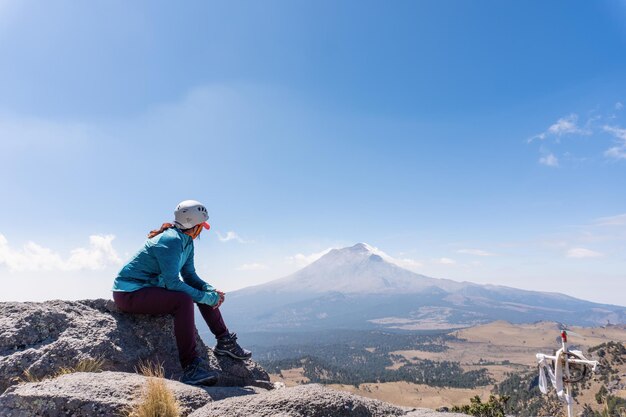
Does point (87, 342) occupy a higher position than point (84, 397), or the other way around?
point (87, 342)

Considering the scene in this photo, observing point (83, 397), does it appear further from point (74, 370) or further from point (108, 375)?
point (74, 370)

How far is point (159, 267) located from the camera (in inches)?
268

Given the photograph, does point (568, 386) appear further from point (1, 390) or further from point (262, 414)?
point (1, 390)

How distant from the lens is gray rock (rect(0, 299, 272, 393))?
623 cm

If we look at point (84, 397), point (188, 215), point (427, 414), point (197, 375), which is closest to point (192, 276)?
point (188, 215)

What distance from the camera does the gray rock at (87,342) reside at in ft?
20.4

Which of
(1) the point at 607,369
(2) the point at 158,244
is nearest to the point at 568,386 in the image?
(2) the point at 158,244

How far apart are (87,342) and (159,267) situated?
70.2 inches

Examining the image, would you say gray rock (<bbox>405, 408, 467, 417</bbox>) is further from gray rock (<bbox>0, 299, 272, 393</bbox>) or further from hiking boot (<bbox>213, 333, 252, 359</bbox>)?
hiking boot (<bbox>213, 333, 252, 359</bbox>)

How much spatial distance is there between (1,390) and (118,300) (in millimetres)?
1979

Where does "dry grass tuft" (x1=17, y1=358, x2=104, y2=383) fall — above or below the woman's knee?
below

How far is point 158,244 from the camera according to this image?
646 centimetres

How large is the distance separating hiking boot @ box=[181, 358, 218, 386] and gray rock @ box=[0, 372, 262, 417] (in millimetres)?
818

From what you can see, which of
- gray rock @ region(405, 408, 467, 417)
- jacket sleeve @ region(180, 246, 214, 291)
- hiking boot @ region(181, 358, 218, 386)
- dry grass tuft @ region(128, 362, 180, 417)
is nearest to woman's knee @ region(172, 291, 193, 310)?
hiking boot @ region(181, 358, 218, 386)
